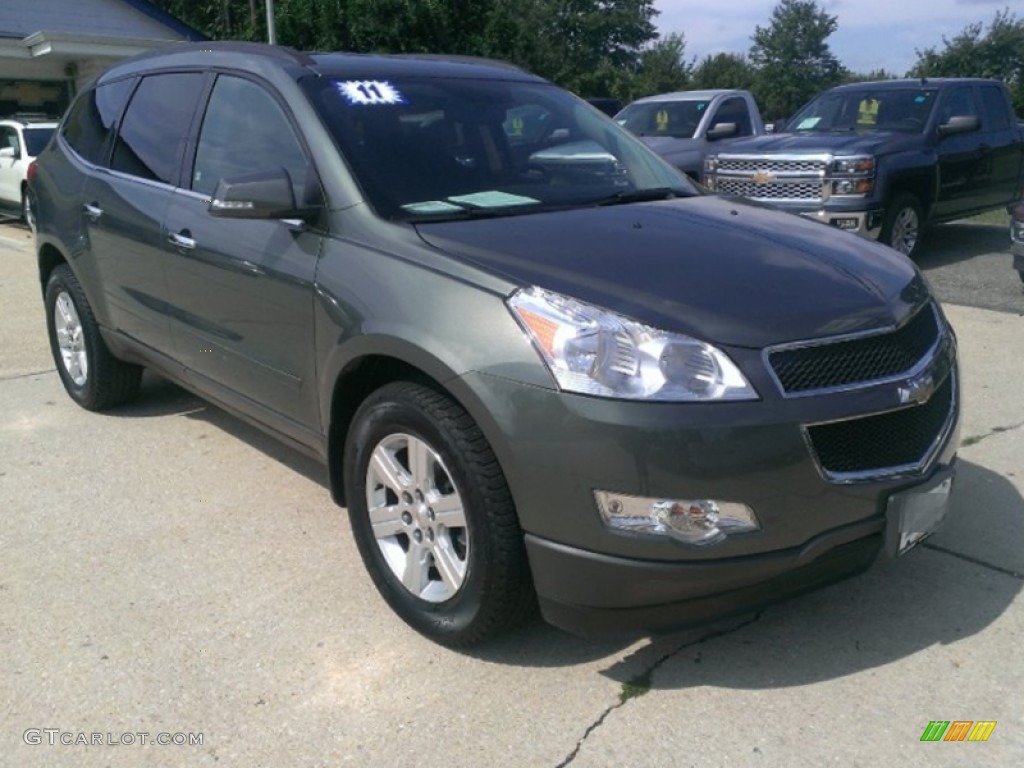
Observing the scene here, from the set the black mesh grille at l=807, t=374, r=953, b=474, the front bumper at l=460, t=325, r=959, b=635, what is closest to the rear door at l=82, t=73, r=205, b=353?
the front bumper at l=460, t=325, r=959, b=635

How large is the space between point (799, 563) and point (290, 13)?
31.5m

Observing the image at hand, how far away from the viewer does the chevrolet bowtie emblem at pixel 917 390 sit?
2875 millimetres

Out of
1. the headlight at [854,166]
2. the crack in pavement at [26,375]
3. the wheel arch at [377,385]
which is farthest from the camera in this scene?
the headlight at [854,166]

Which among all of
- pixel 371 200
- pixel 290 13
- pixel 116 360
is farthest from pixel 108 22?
pixel 371 200

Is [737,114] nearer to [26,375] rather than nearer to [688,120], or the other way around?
[688,120]

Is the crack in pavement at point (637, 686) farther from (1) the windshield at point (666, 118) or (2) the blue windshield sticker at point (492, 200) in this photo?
(1) the windshield at point (666, 118)

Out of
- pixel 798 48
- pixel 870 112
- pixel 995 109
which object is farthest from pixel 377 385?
pixel 798 48

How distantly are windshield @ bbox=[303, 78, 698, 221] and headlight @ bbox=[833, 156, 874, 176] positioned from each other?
5.83 m

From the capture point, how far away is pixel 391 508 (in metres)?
3.23

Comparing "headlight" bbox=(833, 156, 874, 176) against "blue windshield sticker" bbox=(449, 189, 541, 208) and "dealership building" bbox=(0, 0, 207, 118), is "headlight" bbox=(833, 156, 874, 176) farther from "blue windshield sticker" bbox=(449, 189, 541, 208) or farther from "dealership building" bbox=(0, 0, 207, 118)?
"dealership building" bbox=(0, 0, 207, 118)

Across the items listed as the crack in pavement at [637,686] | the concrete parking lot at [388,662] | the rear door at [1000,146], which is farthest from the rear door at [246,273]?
the rear door at [1000,146]

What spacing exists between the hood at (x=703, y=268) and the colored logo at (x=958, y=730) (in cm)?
110

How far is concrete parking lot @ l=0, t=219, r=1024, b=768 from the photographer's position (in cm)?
270

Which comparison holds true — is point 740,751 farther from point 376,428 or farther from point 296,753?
point 376,428
